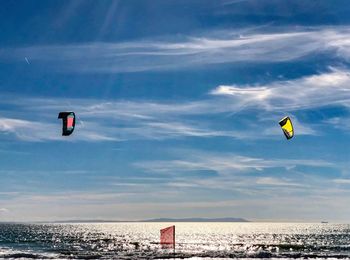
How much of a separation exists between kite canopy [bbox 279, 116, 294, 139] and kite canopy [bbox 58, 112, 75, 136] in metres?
11.4

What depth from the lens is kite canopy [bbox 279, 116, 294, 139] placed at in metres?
31.1

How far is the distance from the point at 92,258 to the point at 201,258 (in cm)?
1112

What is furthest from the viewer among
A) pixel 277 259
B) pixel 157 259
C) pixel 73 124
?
pixel 277 259

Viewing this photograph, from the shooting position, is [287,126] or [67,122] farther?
[287,126]

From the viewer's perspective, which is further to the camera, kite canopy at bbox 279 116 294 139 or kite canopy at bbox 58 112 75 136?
kite canopy at bbox 279 116 294 139

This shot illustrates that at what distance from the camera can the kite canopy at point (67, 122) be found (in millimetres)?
29091

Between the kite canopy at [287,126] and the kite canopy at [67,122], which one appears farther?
the kite canopy at [287,126]

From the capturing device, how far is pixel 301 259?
59375mm

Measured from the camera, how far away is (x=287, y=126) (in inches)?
1243

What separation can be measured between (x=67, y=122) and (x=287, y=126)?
1213 cm

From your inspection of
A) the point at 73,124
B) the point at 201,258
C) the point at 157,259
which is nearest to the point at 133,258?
the point at 157,259

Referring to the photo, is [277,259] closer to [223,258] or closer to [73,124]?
[223,258]

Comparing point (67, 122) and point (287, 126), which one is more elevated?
point (287, 126)

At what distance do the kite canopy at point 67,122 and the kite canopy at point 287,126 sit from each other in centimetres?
1142
